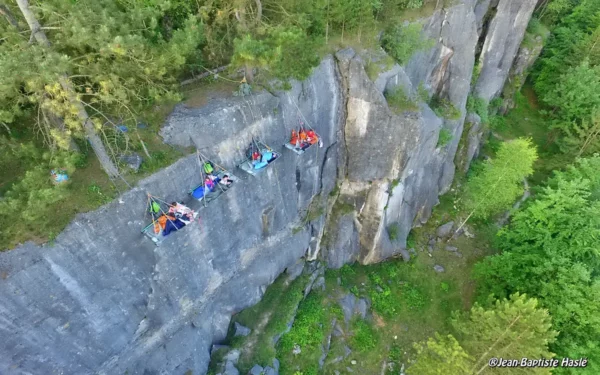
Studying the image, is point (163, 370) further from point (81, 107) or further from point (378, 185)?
point (378, 185)

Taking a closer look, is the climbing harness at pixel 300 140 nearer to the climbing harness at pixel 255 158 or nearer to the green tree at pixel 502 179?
the climbing harness at pixel 255 158

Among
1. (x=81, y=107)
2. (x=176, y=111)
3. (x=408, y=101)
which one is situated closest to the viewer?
(x=81, y=107)

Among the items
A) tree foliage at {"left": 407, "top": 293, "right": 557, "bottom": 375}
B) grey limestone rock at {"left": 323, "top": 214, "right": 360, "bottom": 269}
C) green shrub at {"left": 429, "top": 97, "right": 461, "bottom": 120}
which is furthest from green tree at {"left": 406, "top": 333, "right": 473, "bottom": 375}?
green shrub at {"left": 429, "top": 97, "right": 461, "bottom": 120}

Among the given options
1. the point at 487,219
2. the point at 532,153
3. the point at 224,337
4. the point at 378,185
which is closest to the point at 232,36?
the point at 378,185

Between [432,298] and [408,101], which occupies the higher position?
[408,101]

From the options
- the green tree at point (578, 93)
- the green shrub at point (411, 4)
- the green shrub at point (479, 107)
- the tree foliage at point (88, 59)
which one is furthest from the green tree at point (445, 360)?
the green tree at point (578, 93)

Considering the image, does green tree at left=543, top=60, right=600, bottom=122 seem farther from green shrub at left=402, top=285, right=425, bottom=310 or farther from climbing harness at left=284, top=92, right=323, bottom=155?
climbing harness at left=284, top=92, right=323, bottom=155
